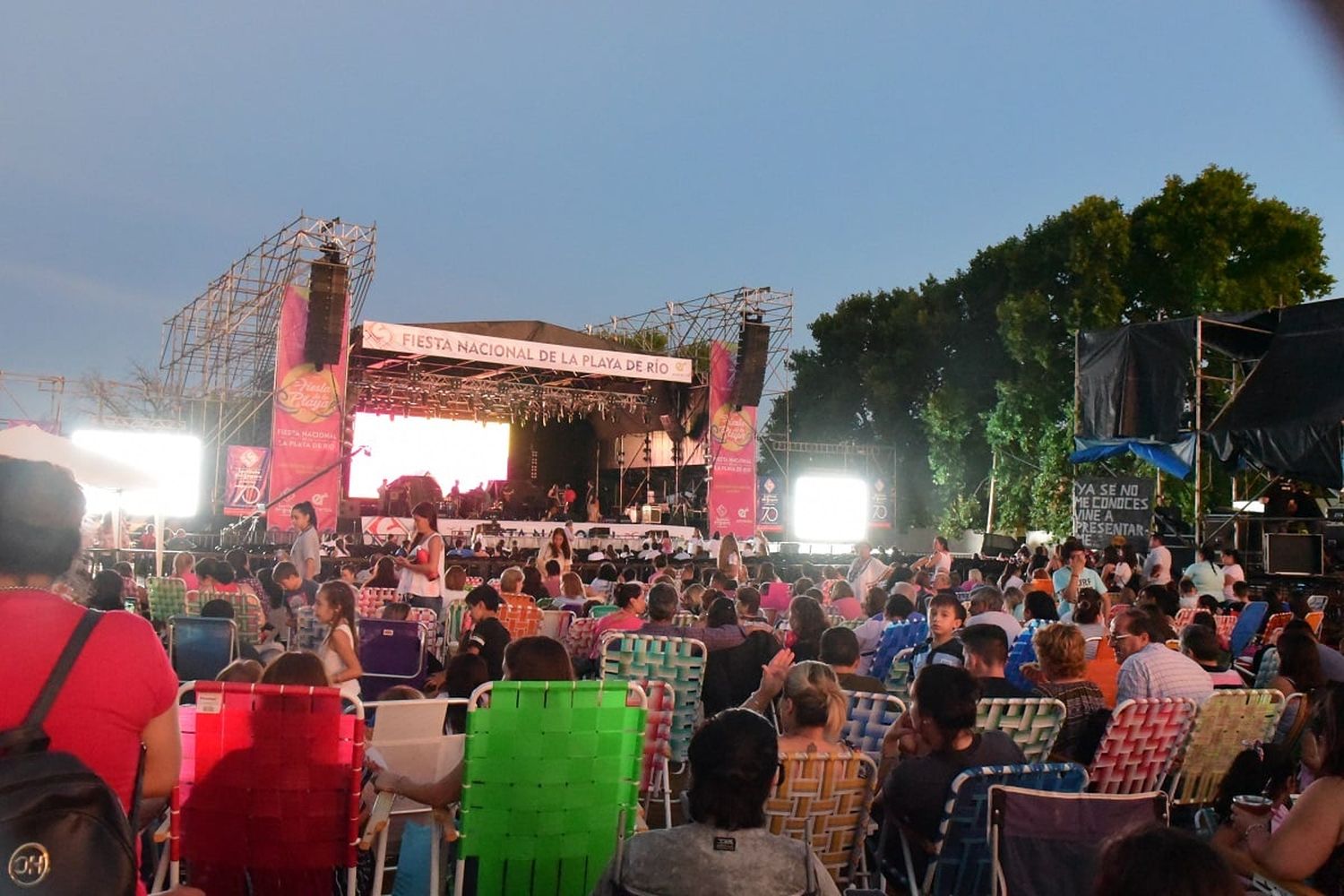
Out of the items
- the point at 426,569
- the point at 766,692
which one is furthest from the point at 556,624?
the point at 766,692

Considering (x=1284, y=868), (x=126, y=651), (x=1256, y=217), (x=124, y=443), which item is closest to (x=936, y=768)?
(x=1284, y=868)

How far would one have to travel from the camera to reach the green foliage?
940 inches

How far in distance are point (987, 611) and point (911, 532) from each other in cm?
2219

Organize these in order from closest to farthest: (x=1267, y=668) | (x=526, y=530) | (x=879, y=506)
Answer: (x=1267, y=668)
(x=526, y=530)
(x=879, y=506)

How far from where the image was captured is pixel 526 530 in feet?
66.7

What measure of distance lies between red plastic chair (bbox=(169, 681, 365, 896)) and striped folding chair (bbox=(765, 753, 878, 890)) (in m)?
1.08

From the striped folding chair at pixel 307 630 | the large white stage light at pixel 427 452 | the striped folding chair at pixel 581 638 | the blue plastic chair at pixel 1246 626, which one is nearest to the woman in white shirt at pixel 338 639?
the striped folding chair at pixel 307 630

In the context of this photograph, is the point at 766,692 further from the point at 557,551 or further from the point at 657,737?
the point at 557,551

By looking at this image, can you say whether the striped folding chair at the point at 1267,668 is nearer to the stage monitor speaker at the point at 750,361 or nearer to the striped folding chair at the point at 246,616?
the striped folding chair at the point at 246,616

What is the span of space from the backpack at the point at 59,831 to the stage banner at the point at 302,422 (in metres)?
15.5

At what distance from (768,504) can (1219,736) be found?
19.2 metres

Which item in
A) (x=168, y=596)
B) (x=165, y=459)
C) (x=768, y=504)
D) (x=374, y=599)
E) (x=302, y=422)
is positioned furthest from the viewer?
(x=768, y=504)

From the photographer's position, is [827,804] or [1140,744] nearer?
[827,804]

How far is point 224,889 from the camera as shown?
2.72 meters
